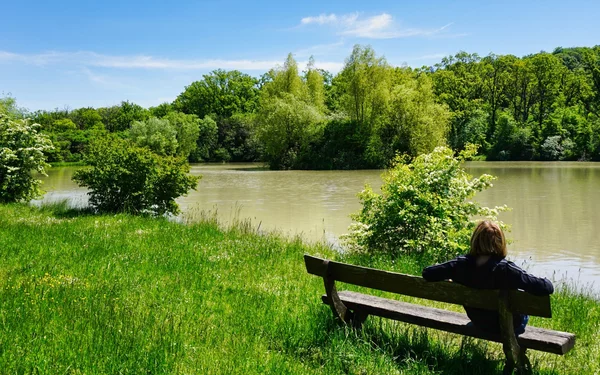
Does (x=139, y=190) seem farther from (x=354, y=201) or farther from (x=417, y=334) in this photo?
(x=417, y=334)

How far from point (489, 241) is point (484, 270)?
232mm

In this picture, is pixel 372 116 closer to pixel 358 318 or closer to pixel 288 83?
pixel 288 83

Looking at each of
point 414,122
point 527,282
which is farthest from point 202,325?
point 414,122

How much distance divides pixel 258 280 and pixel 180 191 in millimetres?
8797

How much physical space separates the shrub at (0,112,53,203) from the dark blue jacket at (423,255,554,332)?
56.0 ft

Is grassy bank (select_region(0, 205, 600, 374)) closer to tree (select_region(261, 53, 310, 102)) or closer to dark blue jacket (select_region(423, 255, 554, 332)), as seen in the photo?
dark blue jacket (select_region(423, 255, 554, 332))

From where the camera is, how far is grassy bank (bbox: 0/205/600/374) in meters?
3.96

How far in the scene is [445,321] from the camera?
4297 millimetres

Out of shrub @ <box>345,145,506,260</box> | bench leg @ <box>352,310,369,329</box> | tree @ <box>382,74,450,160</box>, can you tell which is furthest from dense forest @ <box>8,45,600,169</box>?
bench leg @ <box>352,310,369,329</box>

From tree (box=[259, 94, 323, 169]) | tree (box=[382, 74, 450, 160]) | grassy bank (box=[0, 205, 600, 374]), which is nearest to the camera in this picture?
grassy bank (box=[0, 205, 600, 374])

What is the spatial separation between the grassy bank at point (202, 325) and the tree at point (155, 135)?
178ft

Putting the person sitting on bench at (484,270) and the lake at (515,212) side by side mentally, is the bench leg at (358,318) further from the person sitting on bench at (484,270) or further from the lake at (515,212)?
the lake at (515,212)

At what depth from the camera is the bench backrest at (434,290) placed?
3.57m

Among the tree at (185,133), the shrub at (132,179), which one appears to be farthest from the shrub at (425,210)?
the tree at (185,133)
